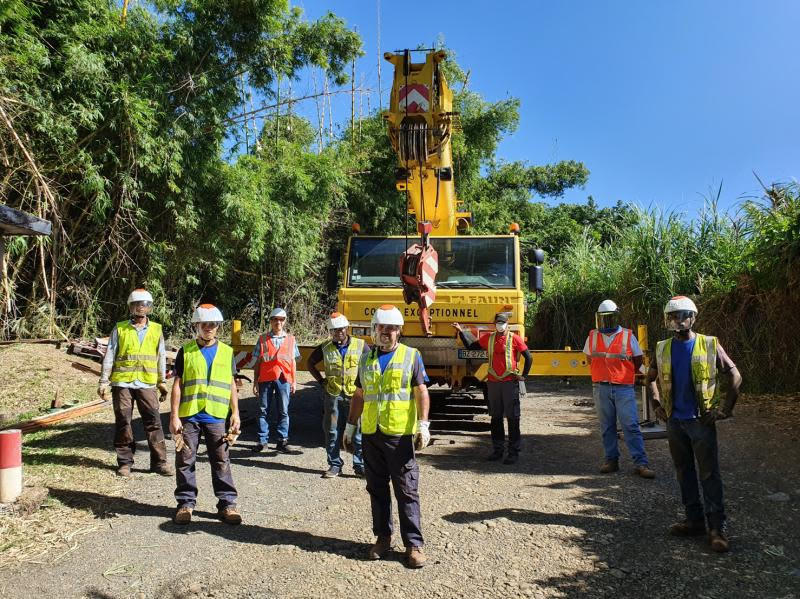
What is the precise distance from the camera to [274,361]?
24.0ft

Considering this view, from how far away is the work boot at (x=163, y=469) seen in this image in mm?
6102

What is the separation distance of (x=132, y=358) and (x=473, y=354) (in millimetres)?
3697

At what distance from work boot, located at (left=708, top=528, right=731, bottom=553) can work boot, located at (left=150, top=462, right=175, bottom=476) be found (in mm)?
4676

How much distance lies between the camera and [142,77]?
10734mm

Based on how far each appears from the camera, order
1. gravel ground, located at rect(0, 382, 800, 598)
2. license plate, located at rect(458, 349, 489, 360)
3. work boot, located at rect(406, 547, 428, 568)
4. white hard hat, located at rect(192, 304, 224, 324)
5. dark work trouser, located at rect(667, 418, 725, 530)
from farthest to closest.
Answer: license plate, located at rect(458, 349, 489, 360), white hard hat, located at rect(192, 304, 224, 324), dark work trouser, located at rect(667, 418, 725, 530), work boot, located at rect(406, 547, 428, 568), gravel ground, located at rect(0, 382, 800, 598)

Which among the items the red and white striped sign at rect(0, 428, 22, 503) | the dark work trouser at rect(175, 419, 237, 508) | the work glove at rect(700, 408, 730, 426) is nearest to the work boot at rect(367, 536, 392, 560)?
the dark work trouser at rect(175, 419, 237, 508)

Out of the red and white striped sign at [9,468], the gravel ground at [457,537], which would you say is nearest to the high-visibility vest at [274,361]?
the gravel ground at [457,537]

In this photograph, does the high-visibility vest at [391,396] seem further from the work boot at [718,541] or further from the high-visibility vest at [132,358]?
the high-visibility vest at [132,358]

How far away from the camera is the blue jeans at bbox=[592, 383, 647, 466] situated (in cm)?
621

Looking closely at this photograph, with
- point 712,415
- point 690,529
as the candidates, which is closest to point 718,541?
point 690,529

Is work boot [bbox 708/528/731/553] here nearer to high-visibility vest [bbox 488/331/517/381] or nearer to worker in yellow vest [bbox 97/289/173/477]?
high-visibility vest [bbox 488/331/517/381]

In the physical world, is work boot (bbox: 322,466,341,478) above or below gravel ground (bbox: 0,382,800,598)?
above

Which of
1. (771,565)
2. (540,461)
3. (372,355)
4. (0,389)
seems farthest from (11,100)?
(771,565)

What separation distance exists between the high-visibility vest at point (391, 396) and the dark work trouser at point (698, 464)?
1.88 meters
